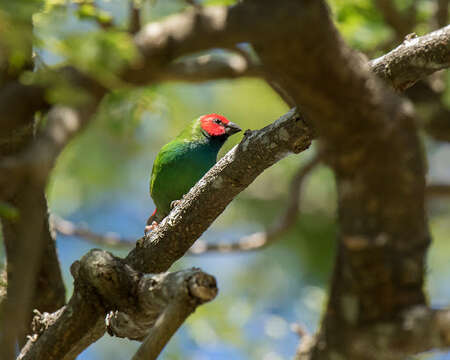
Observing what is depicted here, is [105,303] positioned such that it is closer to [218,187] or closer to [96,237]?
[218,187]

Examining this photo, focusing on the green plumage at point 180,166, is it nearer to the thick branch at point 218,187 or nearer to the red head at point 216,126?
the red head at point 216,126

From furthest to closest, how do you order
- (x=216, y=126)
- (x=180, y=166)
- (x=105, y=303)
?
(x=216, y=126), (x=180, y=166), (x=105, y=303)

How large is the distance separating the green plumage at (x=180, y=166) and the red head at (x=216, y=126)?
0.32 feet

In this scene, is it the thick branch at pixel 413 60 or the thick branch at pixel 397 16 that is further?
the thick branch at pixel 397 16

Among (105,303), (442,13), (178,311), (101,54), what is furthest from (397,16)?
(101,54)

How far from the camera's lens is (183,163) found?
6164mm

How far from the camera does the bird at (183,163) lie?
6.12 m

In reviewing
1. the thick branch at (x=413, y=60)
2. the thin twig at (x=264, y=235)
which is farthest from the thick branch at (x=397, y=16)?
the thick branch at (x=413, y=60)

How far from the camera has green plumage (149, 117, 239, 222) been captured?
20.0 ft

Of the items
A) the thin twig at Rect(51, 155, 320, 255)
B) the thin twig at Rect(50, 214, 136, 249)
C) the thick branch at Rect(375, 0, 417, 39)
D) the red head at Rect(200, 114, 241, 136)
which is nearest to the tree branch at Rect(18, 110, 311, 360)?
the thin twig at Rect(51, 155, 320, 255)

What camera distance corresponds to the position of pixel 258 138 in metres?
3.55

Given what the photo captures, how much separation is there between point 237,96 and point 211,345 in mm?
5113

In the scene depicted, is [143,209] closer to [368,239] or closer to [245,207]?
[245,207]

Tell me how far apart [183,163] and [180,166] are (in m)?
0.04
